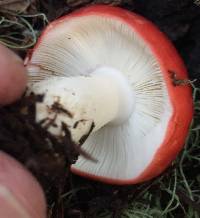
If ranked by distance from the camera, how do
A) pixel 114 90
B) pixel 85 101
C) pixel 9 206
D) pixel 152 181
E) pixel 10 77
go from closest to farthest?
pixel 9 206 → pixel 10 77 → pixel 85 101 → pixel 114 90 → pixel 152 181

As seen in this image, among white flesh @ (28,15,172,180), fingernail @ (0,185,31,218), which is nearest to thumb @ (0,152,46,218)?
fingernail @ (0,185,31,218)

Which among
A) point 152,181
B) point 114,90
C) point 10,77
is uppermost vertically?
point 10,77

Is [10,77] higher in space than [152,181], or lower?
higher

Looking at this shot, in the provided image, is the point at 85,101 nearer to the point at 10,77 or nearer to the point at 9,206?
the point at 10,77

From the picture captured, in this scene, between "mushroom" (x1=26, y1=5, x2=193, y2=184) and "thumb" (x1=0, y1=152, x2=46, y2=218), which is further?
"mushroom" (x1=26, y1=5, x2=193, y2=184)

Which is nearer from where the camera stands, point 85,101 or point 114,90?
point 85,101

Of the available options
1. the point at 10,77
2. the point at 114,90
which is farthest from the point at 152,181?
the point at 10,77

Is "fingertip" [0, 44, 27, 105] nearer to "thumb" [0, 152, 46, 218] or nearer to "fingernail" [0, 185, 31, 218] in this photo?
"thumb" [0, 152, 46, 218]
